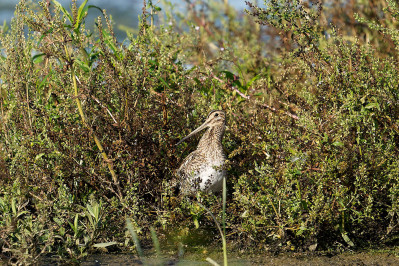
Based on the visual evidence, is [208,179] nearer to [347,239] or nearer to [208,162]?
[208,162]

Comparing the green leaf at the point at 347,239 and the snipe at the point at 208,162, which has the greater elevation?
the snipe at the point at 208,162

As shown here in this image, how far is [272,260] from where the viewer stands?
155 inches

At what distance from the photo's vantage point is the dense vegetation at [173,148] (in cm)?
399

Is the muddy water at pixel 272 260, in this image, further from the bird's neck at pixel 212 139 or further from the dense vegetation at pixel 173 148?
the bird's neck at pixel 212 139

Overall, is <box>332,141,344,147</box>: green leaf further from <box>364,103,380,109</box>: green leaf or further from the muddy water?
the muddy water

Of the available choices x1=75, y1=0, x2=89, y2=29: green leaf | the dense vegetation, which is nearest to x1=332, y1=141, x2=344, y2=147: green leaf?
the dense vegetation

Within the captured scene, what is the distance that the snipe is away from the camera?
4.84m

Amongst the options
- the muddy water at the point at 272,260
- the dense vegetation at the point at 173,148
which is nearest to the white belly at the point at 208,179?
the dense vegetation at the point at 173,148

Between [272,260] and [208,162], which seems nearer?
[272,260]

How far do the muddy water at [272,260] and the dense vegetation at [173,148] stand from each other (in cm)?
10

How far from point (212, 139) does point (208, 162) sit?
0.31 metres

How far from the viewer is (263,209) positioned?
4035 mm

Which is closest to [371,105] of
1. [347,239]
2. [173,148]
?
[347,239]

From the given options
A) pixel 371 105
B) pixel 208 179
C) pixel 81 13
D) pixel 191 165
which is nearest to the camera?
pixel 371 105
